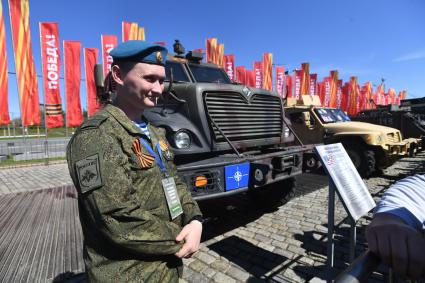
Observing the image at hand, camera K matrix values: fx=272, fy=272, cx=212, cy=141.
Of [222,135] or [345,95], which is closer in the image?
[222,135]

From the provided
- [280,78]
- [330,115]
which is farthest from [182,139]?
[280,78]

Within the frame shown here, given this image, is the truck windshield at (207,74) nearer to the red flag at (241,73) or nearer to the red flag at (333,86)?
the red flag at (241,73)

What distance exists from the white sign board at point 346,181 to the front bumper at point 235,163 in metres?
0.85

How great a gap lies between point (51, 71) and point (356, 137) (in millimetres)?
11592

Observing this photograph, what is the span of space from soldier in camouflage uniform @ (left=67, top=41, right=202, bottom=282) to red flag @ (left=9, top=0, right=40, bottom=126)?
11598 mm

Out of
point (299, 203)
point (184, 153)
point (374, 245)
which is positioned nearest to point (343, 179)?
point (184, 153)

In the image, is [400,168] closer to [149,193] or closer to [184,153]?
[184,153]

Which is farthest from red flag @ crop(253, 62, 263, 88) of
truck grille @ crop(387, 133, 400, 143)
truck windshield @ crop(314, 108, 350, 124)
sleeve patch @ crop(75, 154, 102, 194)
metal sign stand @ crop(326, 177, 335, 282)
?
sleeve patch @ crop(75, 154, 102, 194)

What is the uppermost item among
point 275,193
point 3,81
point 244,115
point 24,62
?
point 24,62

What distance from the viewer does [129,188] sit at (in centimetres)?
116

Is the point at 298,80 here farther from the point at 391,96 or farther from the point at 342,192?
the point at 391,96

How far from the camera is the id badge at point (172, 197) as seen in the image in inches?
55.6

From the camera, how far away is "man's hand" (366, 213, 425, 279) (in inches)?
27.4

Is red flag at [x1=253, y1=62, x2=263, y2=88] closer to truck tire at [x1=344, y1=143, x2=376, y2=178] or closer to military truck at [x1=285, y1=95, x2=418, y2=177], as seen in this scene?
military truck at [x1=285, y1=95, x2=418, y2=177]
